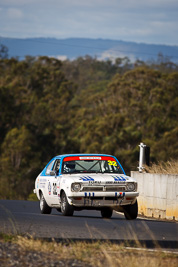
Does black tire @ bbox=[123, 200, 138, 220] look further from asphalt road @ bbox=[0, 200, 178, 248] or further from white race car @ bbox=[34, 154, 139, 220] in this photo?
asphalt road @ bbox=[0, 200, 178, 248]

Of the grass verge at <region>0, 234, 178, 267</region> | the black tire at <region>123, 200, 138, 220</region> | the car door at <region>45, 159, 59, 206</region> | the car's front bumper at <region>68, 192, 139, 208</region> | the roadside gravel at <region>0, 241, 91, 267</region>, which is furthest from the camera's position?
the car door at <region>45, 159, 59, 206</region>

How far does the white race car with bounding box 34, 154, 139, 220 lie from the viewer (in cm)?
1426

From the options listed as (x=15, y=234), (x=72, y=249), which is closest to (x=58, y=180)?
(x=15, y=234)

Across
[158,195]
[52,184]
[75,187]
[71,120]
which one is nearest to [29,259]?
[75,187]

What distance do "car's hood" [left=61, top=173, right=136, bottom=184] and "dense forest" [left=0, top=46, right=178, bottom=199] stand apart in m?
34.6

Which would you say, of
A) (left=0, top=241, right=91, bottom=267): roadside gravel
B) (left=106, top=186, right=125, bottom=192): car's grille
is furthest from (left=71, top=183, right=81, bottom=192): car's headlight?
(left=0, top=241, right=91, bottom=267): roadside gravel

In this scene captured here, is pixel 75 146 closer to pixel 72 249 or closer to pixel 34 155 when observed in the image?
pixel 34 155

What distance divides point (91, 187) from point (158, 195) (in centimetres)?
359

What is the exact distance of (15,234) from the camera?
401 inches

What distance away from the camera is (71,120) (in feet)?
208

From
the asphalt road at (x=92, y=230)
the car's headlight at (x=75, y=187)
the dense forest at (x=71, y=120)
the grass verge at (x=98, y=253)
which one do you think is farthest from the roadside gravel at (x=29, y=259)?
the dense forest at (x=71, y=120)

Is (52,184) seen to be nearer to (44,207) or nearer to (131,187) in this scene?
(44,207)

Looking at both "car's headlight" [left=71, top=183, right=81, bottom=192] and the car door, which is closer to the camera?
"car's headlight" [left=71, top=183, right=81, bottom=192]

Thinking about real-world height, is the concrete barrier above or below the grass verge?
below
